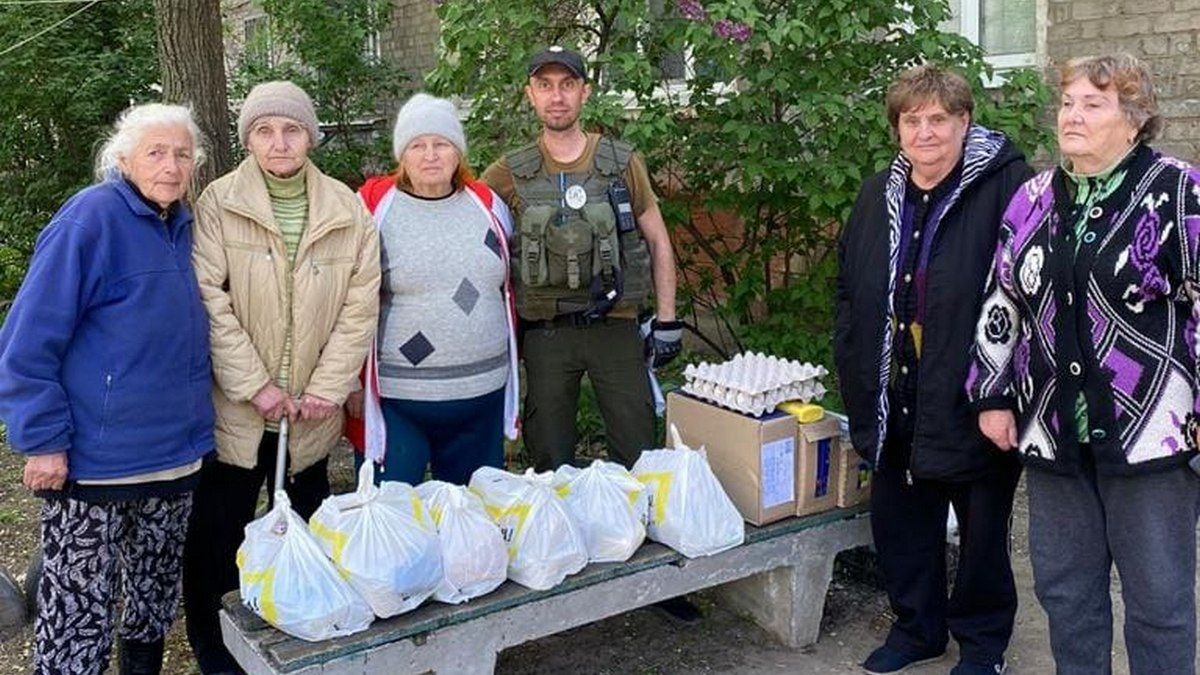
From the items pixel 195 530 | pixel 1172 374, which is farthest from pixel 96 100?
pixel 1172 374

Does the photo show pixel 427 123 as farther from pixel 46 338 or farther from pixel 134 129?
pixel 46 338

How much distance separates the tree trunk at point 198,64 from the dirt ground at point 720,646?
2738 millimetres

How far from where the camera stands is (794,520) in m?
3.70

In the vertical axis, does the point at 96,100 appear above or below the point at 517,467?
above

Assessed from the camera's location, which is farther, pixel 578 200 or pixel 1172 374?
pixel 578 200

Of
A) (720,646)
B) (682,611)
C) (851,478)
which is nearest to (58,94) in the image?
(682,611)

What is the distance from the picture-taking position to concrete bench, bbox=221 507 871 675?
114 inches

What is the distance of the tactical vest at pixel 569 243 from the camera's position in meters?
3.68

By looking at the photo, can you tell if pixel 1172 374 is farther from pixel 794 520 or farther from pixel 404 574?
pixel 404 574

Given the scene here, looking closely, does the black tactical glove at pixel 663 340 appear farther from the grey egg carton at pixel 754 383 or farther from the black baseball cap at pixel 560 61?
the black baseball cap at pixel 560 61

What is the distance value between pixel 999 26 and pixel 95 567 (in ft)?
21.0

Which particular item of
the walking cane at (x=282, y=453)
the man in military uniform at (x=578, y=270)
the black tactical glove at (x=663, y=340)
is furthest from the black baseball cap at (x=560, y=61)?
the walking cane at (x=282, y=453)

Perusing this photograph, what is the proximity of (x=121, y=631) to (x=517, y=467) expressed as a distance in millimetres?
2425

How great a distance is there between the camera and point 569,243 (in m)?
3.68
